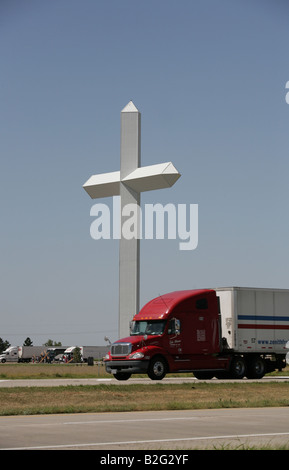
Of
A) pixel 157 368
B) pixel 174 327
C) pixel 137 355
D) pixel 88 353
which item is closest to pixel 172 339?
pixel 174 327

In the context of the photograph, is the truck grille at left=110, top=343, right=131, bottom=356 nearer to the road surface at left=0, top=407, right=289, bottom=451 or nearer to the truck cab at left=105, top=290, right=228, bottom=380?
the truck cab at left=105, top=290, right=228, bottom=380

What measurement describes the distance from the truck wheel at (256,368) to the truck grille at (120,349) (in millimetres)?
6392

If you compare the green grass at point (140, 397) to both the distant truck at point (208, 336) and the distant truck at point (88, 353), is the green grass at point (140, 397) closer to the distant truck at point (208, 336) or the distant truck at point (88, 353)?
the distant truck at point (208, 336)

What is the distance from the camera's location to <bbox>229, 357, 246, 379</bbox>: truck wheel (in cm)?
3350

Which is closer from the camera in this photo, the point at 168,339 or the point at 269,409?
the point at 269,409

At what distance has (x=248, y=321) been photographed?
110ft

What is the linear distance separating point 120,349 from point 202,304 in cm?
386

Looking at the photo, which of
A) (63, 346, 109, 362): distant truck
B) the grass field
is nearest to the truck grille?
the grass field

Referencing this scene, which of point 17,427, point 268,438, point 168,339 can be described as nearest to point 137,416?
point 17,427

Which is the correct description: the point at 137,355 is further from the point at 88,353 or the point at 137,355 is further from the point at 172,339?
the point at 88,353

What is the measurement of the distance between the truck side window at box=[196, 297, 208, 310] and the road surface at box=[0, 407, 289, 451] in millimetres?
15061

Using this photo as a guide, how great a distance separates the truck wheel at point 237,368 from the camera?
3350 cm
